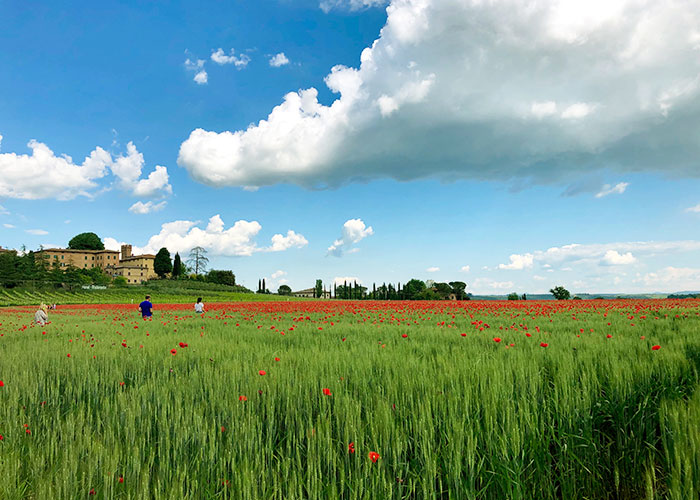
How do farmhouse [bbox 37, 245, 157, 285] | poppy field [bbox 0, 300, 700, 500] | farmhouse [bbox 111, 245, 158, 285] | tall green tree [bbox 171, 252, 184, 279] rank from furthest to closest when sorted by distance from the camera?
1. farmhouse [bbox 111, 245, 158, 285]
2. farmhouse [bbox 37, 245, 157, 285]
3. tall green tree [bbox 171, 252, 184, 279]
4. poppy field [bbox 0, 300, 700, 500]

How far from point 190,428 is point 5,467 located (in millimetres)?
1154

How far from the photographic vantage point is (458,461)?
2.31 metres

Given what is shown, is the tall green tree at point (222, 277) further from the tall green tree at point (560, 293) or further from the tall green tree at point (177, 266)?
the tall green tree at point (560, 293)

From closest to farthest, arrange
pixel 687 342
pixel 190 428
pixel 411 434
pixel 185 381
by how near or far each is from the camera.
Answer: pixel 190 428 < pixel 411 434 < pixel 185 381 < pixel 687 342

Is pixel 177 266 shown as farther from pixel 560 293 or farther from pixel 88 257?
pixel 560 293

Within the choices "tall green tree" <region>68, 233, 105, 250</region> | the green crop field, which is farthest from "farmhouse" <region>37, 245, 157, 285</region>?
the green crop field

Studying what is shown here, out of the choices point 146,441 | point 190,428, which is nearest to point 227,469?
point 190,428

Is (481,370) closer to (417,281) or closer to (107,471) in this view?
(107,471)

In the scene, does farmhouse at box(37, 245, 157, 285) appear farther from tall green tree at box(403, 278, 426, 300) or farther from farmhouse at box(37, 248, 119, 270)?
tall green tree at box(403, 278, 426, 300)

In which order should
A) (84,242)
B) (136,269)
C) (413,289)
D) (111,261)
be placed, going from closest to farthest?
(413,289) → (136,269) → (111,261) → (84,242)

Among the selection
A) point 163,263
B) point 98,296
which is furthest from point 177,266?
point 98,296

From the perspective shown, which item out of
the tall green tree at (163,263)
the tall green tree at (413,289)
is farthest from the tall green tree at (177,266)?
the tall green tree at (413,289)

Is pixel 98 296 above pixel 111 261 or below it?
below

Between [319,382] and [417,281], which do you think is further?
[417,281]
